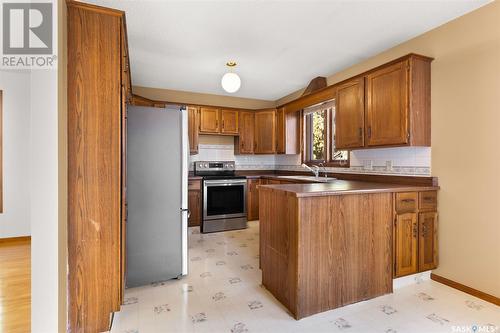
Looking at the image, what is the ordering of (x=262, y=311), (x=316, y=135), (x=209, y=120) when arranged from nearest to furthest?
(x=262, y=311), (x=316, y=135), (x=209, y=120)

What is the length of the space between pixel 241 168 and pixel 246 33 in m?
3.09

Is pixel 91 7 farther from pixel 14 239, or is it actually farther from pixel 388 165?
pixel 14 239

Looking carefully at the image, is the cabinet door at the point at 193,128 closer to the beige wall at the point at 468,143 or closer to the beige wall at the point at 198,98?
the beige wall at the point at 198,98

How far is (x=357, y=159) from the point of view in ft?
11.5

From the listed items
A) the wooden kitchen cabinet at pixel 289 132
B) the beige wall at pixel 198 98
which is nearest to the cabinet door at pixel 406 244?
the wooden kitchen cabinet at pixel 289 132

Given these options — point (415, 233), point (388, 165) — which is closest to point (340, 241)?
point (415, 233)

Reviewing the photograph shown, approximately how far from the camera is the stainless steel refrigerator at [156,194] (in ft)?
7.63

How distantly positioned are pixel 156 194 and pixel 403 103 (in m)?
2.54

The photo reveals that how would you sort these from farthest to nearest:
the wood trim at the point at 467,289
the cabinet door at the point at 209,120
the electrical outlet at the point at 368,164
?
the cabinet door at the point at 209,120 → the electrical outlet at the point at 368,164 → the wood trim at the point at 467,289

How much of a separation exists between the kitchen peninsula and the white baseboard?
93mm

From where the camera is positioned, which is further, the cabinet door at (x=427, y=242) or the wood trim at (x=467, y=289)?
the cabinet door at (x=427, y=242)

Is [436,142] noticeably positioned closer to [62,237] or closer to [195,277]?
[195,277]

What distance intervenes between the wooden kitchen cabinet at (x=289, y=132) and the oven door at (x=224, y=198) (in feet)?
3.31

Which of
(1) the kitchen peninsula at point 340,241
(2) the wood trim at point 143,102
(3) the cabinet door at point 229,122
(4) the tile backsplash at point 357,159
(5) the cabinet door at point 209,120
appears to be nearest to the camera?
(1) the kitchen peninsula at point 340,241
